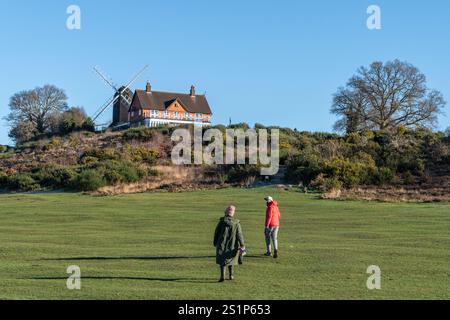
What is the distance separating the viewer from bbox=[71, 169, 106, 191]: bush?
4916 cm

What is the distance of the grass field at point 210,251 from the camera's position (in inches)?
597

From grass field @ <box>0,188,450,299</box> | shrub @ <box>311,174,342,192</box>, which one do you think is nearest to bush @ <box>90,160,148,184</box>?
grass field @ <box>0,188,450,299</box>

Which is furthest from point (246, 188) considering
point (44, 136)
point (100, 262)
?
point (44, 136)

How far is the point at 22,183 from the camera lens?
177 ft

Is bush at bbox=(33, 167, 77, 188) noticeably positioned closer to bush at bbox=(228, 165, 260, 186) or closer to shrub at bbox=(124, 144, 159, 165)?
shrub at bbox=(124, 144, 159, 165)

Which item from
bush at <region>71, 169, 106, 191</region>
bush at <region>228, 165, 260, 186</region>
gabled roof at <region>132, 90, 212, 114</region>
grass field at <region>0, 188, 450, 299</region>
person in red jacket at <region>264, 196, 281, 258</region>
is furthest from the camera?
gabled roof at <region>132, 90, 212, 114</region>

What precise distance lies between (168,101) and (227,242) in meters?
87.4

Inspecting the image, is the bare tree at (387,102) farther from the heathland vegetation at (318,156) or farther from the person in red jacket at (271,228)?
the person in red jacket at (271,228)

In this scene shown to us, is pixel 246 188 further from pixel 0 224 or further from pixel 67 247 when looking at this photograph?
pixel 67 247

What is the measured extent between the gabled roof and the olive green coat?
8429 centimetres

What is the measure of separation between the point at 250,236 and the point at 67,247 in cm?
694

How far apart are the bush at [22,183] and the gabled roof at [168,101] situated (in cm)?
4510

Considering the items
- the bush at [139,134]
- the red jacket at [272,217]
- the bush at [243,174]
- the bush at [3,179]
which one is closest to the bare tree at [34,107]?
the bush at [139,134]

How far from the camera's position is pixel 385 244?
2198 centimetres
